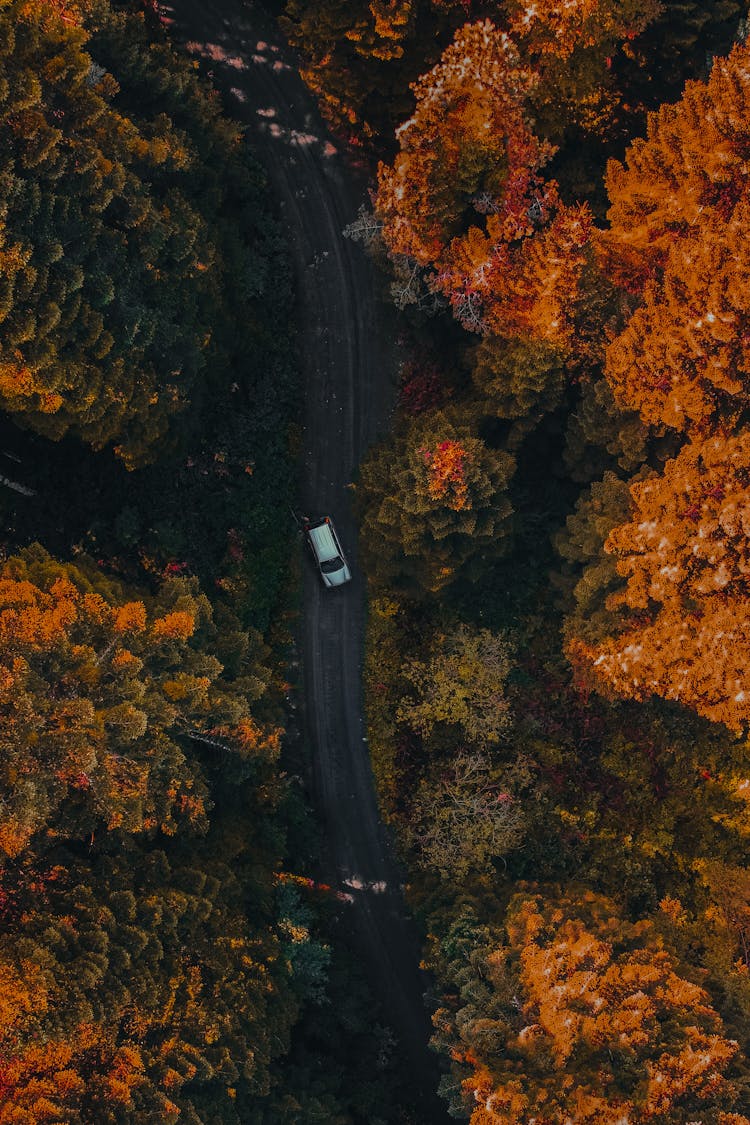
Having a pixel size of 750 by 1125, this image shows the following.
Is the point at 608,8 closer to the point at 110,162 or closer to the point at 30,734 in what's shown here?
the point at 110,162

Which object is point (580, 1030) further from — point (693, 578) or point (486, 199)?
point (486, 199)

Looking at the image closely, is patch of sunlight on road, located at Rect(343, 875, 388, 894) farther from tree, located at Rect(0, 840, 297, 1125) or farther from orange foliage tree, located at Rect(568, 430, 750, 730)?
orange foliage tree, located at Rect(568, 430, 750, 730)

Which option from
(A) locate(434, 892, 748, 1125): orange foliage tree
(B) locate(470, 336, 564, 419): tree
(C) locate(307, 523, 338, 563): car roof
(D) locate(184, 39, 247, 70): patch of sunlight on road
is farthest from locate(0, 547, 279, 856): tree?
(D) locate(184, 39, 247, 70): patch of sunlight on road

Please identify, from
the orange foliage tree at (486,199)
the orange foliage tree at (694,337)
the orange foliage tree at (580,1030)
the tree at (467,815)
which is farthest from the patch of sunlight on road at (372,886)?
the orange foliage tree at (486,199)

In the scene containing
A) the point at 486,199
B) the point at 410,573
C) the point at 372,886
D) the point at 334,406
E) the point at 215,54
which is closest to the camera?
the point at 486,199

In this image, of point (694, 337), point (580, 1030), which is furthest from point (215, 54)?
point (580, 1030)

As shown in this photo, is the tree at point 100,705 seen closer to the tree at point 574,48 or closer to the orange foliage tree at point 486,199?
the orange foliage tree at point 486,199
